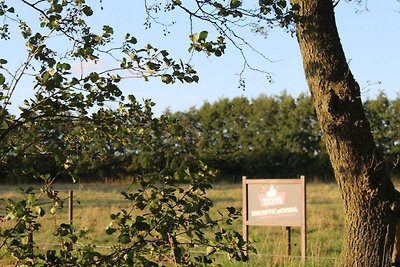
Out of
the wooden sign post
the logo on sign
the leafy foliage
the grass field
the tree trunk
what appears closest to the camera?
the leafy foliage

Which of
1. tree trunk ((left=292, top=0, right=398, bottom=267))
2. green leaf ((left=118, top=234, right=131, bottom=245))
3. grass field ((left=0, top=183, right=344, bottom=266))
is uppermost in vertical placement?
tree trunk ((left=292, top=0, right=398, bottom=267))

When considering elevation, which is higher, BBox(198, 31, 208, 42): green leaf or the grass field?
BBox(198, 31, 208, 42): green leaf

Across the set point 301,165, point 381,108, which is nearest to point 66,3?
point 301,165

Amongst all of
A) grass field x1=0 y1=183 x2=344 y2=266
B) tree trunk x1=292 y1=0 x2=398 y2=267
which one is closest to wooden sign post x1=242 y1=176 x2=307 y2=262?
grass field x1=0 y1=183 x2=344 y2=266

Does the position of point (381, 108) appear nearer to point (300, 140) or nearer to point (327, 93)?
point (300, 140)

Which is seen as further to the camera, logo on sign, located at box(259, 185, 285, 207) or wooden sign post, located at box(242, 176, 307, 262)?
logo on sign, located at box(259, 185, 285, 207)

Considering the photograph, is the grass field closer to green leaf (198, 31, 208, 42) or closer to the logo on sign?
the logo on sign

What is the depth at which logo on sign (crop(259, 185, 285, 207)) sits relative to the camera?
1092 centimetres

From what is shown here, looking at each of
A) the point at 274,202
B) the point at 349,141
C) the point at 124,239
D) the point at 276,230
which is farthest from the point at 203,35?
the point at 276,230

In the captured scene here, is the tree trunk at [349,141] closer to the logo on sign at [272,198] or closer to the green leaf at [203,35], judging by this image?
the green leaf at [203,35]

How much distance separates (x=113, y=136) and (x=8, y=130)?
49 centimetres

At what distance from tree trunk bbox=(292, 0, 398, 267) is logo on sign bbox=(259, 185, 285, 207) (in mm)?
6402

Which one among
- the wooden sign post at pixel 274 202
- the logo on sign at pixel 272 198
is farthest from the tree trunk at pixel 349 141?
the logo on sign at pixel 272 198

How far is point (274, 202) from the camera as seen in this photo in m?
10.9
